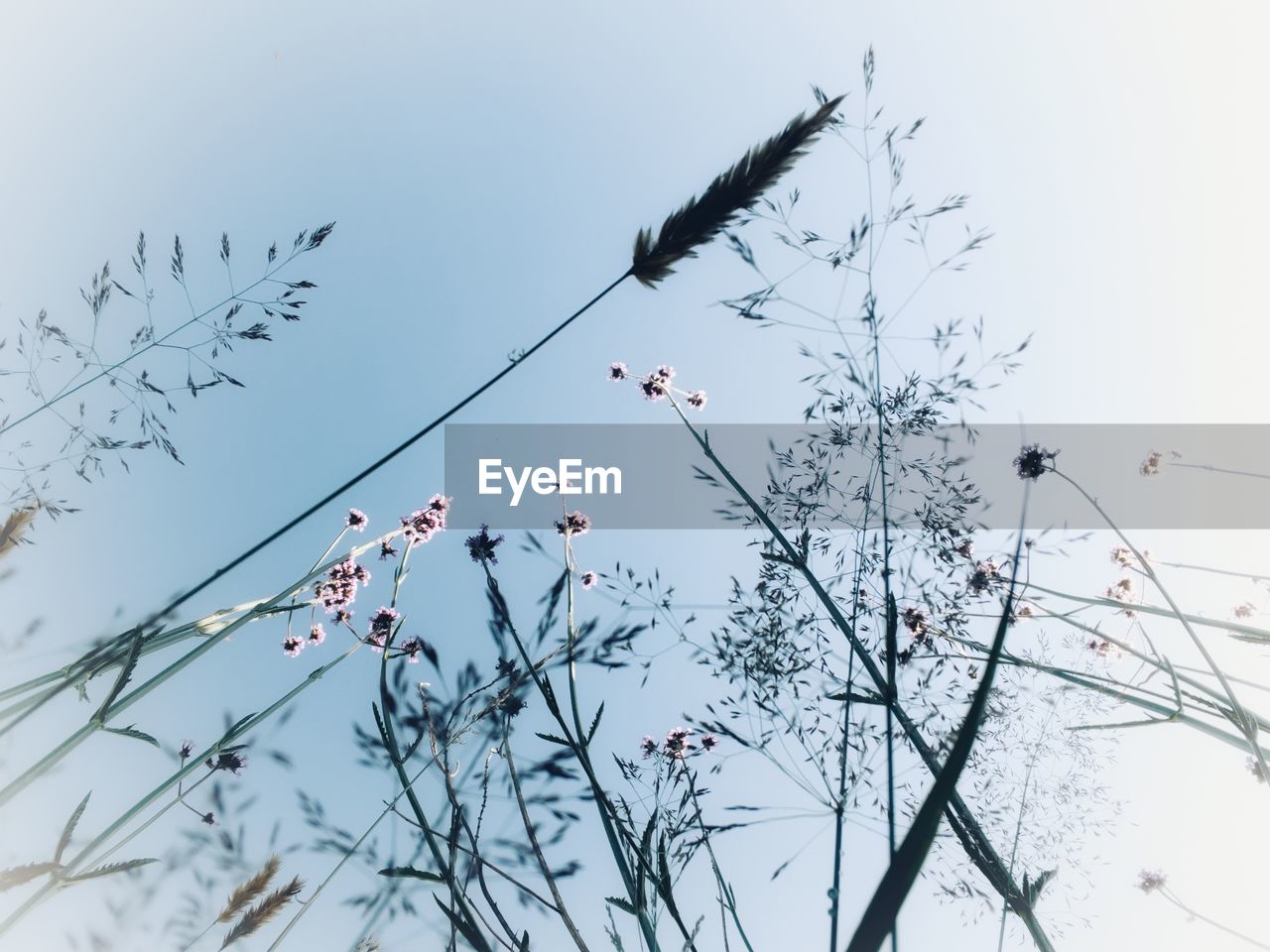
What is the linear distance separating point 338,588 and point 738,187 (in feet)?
6.31

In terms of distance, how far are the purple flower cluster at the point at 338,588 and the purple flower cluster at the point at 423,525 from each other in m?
0.27

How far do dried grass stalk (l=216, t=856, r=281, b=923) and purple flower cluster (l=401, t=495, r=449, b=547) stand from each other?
3.50 ft

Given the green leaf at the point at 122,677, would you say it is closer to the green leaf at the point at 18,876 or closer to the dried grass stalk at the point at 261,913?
the green leaf at the point at 18,876

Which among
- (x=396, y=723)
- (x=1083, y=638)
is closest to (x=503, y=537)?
(x=396, y=723)

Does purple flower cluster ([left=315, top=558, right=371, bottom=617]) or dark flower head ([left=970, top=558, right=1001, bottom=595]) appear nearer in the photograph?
dark flower head ([left=970, top=558, right=1001, bottom=595])

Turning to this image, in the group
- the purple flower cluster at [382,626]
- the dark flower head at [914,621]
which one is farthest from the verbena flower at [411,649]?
the dark flower head at [914,621]

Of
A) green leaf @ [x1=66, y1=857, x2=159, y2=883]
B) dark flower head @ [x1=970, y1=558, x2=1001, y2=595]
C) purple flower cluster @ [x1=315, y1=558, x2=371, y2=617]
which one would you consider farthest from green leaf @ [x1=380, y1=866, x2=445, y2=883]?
dark flower head @ [x1=970, y1=558, x2=1001, y2=595]

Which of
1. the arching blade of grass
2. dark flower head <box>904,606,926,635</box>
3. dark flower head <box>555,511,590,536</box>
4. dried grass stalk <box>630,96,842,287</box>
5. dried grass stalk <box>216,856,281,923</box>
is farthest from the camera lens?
dark flower head <box>555,511,590,536</box>

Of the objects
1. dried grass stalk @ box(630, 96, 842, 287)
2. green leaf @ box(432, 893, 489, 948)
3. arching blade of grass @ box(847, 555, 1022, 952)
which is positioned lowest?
green leaf @ box(432, 893, 489, 948)

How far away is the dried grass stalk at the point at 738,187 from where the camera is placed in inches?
71.5

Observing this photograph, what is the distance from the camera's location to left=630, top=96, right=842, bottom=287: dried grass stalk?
1815 millimetres

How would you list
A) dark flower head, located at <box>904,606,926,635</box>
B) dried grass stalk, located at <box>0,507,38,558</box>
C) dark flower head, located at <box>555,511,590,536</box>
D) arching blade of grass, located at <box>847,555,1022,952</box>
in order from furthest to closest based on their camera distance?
dark flower head, located at <box>555,511,590,536</box>, dark flower head, located at <box>904,606,926,635</box>, dried grass stalk, located at <box>0,507,38,558</box>, arching blade of grass, located at <box>847,555,1022,952</box>

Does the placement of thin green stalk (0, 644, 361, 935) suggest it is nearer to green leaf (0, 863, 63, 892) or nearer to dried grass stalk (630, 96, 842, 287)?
green leaf (0, 863, 63, 892)

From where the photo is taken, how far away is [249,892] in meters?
2.12
